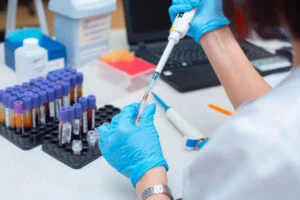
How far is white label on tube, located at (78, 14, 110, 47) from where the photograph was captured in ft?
3.74

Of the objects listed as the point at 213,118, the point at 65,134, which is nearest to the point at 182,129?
the point at 213,118

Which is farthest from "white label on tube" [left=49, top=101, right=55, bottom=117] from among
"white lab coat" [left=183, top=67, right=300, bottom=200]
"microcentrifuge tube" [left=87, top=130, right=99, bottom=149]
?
"white lab coat" [left=183, top=67, right=300, bottom=200]

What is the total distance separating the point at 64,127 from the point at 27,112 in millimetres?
91

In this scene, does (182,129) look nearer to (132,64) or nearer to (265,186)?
(132,64)

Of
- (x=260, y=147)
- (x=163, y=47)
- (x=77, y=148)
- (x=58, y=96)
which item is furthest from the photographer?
(x=163, y=47)

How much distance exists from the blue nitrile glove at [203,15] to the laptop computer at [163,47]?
0.22 metres

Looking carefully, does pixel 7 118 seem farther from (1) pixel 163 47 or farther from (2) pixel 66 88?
Result: (1) pixel 163 47

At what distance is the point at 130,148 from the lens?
0.75m

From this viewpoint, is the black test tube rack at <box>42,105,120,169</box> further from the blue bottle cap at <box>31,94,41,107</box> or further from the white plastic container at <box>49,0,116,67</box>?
the white plastic container at <box>49,0,116,67</box>

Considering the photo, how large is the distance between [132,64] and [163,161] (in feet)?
1.36

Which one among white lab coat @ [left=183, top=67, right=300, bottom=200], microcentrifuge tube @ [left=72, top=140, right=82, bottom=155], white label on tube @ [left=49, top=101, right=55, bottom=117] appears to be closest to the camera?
white lab coat @ [left=183, top=67, right=300, bottom=200]

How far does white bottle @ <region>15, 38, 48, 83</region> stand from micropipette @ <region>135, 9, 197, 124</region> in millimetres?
311

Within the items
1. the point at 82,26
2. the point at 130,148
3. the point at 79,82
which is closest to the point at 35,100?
the point at 79,82

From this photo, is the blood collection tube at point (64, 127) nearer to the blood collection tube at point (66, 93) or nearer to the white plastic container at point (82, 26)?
the blood collection tube at point (66, 93)
